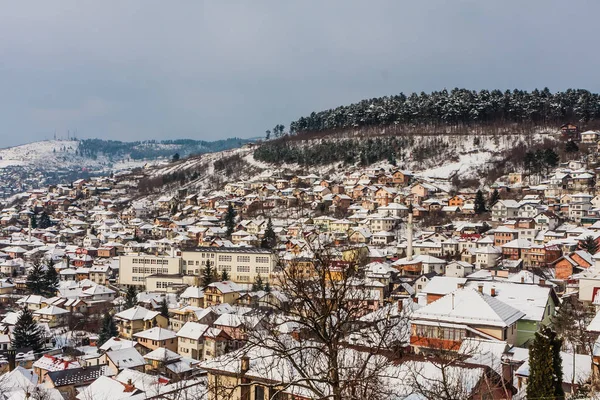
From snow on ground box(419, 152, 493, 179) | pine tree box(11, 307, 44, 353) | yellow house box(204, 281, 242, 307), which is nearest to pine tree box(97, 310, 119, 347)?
pine tree box(11, 307, 44, 353)

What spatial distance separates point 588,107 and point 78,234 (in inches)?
1876

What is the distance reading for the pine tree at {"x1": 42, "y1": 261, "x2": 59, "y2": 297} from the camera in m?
32.3

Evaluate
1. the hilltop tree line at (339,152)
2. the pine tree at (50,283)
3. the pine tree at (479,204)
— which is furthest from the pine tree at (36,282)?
the hilltop tree line at (339,152)

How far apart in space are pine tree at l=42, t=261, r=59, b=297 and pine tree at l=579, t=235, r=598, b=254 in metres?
27.9

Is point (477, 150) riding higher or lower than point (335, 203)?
higher

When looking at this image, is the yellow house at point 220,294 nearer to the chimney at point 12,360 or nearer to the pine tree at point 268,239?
the chimney at point 12,360

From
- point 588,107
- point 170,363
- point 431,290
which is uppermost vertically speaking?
point 588,107

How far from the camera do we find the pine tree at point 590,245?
95.5 feet

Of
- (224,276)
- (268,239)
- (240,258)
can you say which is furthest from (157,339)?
(268,239)

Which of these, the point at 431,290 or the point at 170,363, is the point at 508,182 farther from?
the point at 170,363

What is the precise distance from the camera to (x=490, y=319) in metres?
12.2

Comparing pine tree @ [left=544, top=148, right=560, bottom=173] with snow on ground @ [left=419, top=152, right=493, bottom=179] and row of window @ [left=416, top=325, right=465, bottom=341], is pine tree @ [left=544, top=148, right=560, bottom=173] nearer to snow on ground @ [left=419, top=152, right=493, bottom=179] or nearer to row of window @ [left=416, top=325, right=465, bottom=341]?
snow on ground @ [left=419, top=152, right=493, bottom=179]

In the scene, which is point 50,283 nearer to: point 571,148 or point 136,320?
point 136,320

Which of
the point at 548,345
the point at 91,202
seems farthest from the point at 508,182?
the point at 91,202
